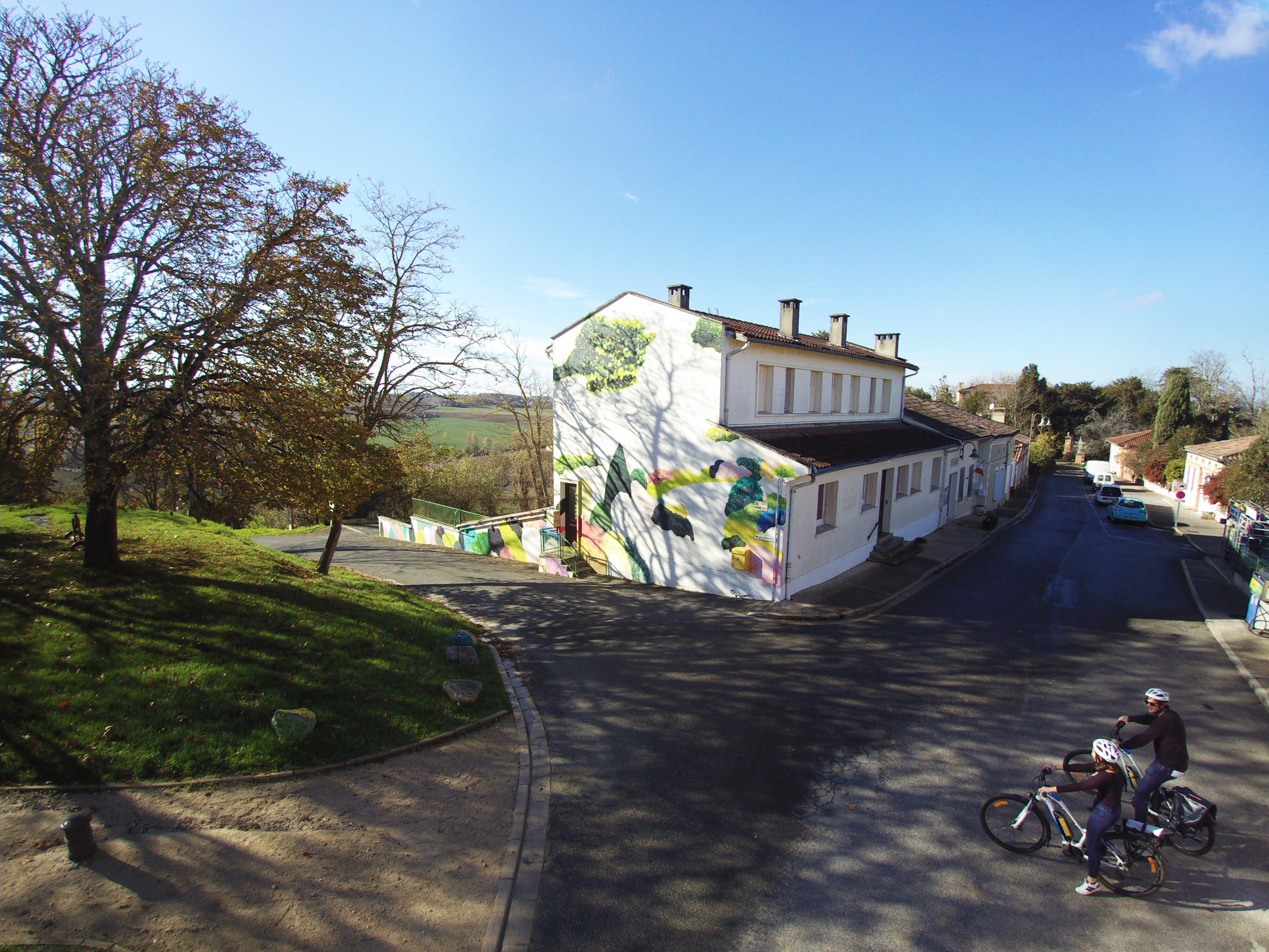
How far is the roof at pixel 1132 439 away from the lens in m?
53.3

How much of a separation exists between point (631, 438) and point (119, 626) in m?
11.8

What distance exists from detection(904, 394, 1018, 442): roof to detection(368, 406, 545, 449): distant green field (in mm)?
20676

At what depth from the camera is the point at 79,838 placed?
17.0ft

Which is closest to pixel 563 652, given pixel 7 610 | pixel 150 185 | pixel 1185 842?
pixel 7 610

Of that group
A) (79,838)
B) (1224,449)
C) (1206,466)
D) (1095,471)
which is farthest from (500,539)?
(1095,471)

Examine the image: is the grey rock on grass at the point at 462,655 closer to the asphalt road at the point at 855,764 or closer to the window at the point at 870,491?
the asphalt road at the point at 855,764

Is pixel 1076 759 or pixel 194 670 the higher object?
pixel 194 670

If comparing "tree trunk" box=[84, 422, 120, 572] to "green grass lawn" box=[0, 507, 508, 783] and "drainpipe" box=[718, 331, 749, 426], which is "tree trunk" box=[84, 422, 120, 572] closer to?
"green grass lawn" box=[0, 507, 508, 783]

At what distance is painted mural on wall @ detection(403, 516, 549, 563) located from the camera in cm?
2109

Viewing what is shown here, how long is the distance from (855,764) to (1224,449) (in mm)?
Result: 38496

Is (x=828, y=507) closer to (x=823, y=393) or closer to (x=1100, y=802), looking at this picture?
(x=823, y=393)

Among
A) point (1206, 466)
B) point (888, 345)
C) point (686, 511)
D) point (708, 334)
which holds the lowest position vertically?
point (686, 511)

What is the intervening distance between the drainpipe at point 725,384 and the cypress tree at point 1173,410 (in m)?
49.7

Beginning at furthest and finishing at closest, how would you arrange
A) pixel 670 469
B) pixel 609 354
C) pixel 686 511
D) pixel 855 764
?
pixel 609 354 → pixel 670 469 → pixel 686 511 → pixel 855 764
